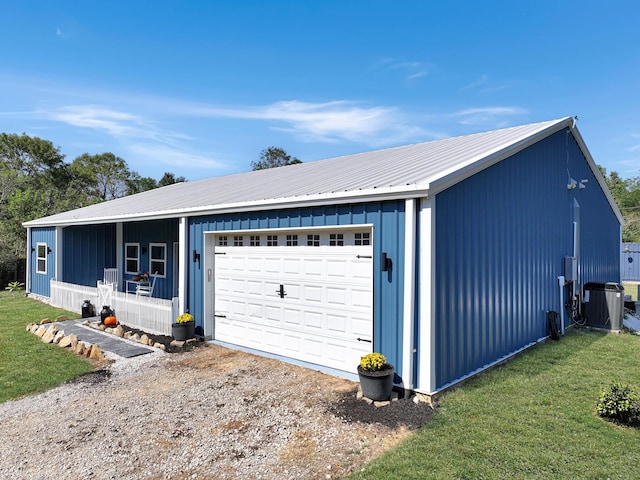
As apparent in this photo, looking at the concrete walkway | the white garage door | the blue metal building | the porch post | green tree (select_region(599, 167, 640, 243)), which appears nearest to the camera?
the blue metal building

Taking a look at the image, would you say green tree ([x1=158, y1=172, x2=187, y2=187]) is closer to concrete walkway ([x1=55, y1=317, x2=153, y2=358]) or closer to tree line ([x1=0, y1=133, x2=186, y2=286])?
tree line ([x1=0, y1=133, x2=186, y2=286])

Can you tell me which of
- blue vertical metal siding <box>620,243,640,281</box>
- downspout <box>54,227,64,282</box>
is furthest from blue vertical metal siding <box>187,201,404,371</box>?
blue vertical metal siding <box>620,243,640,281</box>

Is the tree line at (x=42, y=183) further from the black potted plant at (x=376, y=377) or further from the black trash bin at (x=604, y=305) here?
the black trash bin at (x=604, y=305)

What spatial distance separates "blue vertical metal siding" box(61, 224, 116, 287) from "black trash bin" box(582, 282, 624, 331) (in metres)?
14.6

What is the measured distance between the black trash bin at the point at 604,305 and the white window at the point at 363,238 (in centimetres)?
700

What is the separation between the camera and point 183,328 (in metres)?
7.46

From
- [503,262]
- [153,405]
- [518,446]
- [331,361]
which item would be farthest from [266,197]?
[518,446]

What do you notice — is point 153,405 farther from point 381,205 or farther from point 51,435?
point 381,205

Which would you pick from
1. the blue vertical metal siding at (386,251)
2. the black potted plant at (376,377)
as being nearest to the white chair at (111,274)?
the blue vertical metal siding at (386,251)

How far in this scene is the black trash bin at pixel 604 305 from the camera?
866 centimetres

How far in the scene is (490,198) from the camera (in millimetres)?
5898

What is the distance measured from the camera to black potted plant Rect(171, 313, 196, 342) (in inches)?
293

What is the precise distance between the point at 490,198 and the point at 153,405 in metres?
5.48

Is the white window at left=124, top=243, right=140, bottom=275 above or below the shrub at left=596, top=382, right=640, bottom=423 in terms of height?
above
